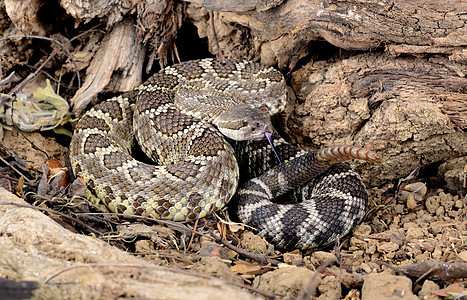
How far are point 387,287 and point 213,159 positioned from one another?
2.14 metres

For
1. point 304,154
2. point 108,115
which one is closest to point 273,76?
point 304,154

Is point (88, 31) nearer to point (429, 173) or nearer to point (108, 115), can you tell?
point (108, 115)

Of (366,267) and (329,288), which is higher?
(329,288)

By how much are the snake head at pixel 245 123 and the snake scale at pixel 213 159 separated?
0.01 m

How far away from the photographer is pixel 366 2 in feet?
14.3

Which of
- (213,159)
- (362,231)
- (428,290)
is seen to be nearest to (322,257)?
(362,231)

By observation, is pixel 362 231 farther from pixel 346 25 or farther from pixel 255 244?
pixel 346 25

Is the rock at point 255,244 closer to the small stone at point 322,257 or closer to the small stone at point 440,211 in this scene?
the small stone at point 322,257

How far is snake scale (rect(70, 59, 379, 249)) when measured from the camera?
4.38 metres

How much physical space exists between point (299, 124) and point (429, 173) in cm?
165

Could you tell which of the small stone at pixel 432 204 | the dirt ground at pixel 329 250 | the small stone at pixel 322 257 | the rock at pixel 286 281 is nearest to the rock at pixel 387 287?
the dirt ground at pixel 329 250

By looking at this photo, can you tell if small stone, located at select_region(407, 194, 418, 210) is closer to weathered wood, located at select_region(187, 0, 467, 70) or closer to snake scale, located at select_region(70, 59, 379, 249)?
snake scale, located at select_region(70, 59, 379, 249)

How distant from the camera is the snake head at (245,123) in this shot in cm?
481

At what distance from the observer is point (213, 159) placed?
457cm
